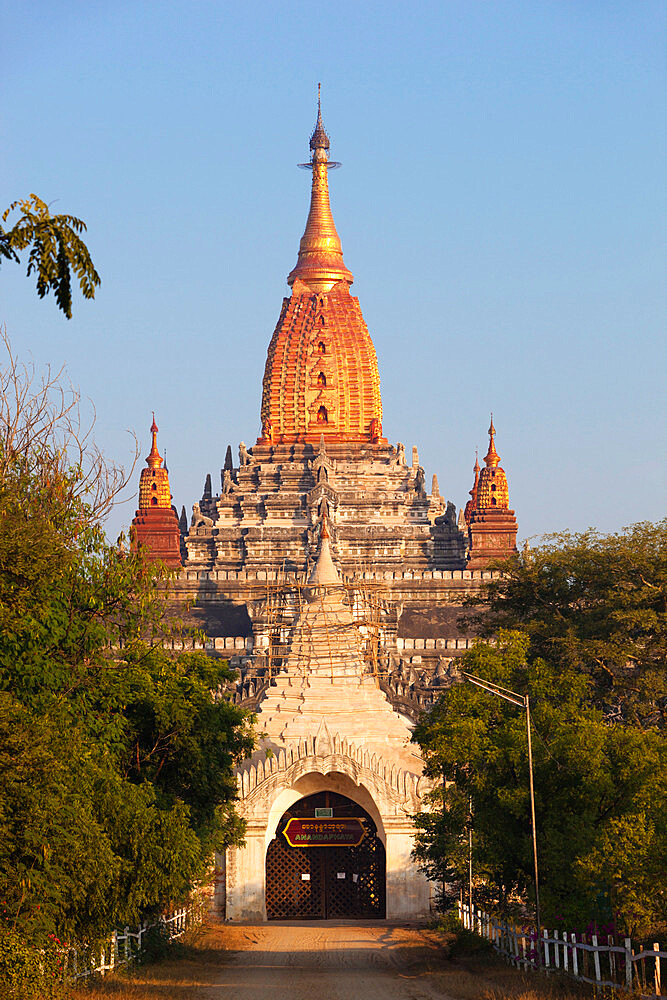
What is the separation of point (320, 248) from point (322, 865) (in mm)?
62726

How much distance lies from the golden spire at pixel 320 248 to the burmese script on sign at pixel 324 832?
6084cm

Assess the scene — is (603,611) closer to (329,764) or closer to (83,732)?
(329,764)

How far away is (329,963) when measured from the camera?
30422mm

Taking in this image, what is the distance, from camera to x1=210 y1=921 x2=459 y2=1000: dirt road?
25328mm

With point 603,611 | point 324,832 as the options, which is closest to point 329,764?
point 324,832

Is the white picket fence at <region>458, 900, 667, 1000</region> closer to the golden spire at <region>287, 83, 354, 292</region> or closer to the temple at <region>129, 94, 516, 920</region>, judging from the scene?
the temple at <region>129, 94, 516, 920</region>

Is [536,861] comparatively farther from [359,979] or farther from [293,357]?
[293,357]

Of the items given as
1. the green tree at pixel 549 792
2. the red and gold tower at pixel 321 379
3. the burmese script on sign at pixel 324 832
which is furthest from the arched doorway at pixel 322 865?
the red and gold tower at pixel 321 379

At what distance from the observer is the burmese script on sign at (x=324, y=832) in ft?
138

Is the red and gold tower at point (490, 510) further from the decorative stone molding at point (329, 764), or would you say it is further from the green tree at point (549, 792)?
the green tree at point (549, 792)

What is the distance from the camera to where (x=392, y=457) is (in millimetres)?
91688

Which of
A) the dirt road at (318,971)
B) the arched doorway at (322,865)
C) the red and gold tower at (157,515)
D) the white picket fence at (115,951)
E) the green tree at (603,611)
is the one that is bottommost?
the dirt road at (318,971)

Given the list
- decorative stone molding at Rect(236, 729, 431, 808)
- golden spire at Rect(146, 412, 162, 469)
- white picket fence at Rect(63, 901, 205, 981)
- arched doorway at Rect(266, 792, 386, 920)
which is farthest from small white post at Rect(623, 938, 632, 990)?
golden spire at Rect(146, 412, 162, 469)

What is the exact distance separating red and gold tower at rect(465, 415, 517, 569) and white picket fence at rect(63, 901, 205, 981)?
65053 mm
